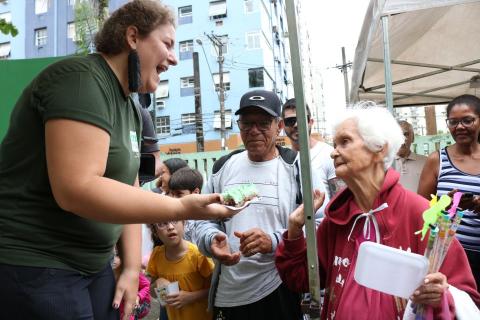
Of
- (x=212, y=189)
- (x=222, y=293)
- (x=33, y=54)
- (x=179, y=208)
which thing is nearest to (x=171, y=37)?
(x=179, y=208)

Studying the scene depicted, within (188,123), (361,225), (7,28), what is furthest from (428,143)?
(188,123)

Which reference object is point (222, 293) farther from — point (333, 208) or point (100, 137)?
point (100, 137)

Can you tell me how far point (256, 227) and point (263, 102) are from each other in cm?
71

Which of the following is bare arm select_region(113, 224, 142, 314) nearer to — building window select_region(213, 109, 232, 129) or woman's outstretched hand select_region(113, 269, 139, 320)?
woman's outstretched hand select_region(113, 269, 139, 320)

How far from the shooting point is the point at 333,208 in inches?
74.5

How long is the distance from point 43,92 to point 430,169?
2802 mm

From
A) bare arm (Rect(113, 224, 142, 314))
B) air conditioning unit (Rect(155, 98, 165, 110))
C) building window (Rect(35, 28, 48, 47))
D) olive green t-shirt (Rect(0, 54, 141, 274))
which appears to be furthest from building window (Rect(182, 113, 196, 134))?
olive green t-shirt (Rect(0, 54, 141, 274))

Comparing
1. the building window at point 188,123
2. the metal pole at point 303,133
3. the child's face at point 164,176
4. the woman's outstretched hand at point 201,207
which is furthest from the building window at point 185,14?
the woman's outstretched hand at point 201,207

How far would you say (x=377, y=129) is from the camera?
1.83m

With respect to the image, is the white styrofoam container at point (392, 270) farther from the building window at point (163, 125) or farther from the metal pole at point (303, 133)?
the building window at point (163, 125)

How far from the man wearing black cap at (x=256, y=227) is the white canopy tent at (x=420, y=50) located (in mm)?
1453

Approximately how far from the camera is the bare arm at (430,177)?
3078 millimetres

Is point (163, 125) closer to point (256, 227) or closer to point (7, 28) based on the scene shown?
point (7, 28)

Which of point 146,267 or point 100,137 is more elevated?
point 100,137
